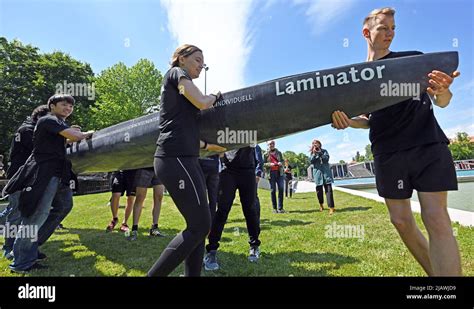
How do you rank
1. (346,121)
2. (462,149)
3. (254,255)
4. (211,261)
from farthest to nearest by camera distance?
(462,149) < (254,255) < (211,261) < (346,121)

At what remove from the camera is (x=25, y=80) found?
2948 cm

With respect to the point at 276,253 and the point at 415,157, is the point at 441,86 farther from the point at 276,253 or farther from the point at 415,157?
the point at 276,253

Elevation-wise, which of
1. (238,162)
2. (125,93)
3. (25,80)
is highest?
(25,80)

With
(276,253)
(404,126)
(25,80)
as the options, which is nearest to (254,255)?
(276,253)

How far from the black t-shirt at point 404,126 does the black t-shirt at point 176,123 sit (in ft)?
5.16

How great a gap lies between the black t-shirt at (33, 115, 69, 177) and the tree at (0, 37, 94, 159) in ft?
98.9

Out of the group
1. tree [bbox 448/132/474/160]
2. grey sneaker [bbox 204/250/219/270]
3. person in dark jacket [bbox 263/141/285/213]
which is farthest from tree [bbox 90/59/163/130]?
tree [bbox 448/132/474/160]

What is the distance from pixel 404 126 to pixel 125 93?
111ft

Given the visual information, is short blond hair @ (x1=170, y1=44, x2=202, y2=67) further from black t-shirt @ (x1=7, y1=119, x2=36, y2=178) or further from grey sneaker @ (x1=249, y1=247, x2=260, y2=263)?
black t-shirt @ (x1=7, y1=119, x2=36, y2=178)

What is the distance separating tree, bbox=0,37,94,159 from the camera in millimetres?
28078
